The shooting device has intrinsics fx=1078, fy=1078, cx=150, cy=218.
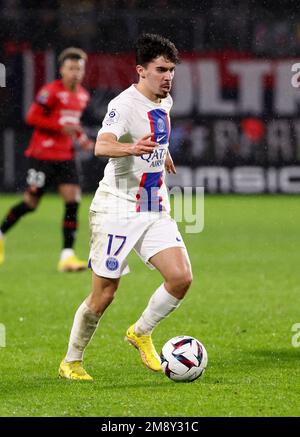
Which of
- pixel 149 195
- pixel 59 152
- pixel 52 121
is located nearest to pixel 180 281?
pixel 149 195

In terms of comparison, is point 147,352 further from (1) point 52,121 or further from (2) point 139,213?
(1) point 52,121

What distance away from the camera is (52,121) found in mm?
12242

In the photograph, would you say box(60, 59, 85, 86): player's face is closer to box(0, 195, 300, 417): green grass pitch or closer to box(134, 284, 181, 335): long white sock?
box(0, 195, 300, 417): green grass pitch

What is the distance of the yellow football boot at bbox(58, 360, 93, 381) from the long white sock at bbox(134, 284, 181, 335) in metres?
0.47

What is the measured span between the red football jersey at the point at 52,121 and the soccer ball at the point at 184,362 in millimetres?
6189

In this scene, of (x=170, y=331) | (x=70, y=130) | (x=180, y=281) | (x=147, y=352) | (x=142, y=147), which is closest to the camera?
(x=142, y=147)

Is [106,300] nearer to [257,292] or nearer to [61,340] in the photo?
[61,340]

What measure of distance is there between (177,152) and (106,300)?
13.9 metres

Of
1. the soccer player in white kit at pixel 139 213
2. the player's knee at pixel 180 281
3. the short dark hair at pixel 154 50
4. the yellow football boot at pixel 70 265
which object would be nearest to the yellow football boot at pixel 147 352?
the soccer player in white kit at pixel 139 213

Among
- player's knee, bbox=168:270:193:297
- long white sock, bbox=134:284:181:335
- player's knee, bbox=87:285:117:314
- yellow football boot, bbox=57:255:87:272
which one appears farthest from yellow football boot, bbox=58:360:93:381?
yellow football boot, bbox=57:255:87:272

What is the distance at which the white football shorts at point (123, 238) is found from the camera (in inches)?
247

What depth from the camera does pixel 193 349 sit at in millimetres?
6191

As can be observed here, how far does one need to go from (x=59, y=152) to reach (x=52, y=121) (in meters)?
0.37

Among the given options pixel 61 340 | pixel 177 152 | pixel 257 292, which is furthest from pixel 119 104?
pixel 177 152
